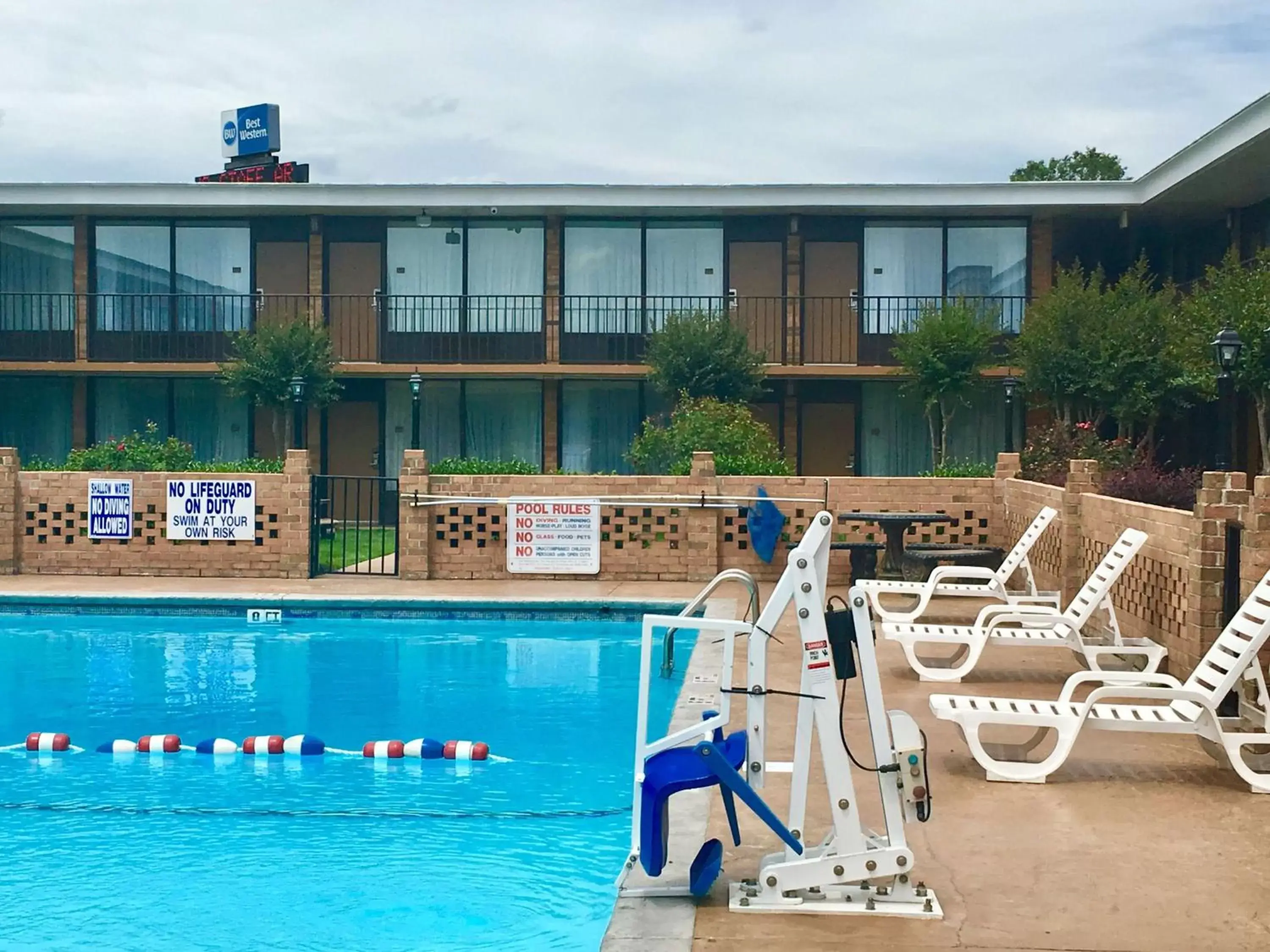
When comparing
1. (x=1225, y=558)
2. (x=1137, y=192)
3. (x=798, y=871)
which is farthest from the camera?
(x=1137, y=192)

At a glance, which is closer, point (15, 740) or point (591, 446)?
point (15, 740)

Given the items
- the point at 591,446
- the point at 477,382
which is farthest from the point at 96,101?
the point at 591,446

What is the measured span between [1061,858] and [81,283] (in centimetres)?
2335

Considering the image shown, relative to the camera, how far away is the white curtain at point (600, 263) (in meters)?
24.9

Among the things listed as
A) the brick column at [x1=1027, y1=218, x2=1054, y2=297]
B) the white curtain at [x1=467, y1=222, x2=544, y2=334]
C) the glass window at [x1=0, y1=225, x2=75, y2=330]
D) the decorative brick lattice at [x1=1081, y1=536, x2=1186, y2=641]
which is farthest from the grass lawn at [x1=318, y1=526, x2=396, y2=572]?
the brick column at [x1=1027, y1=218, x2=1054, y2=297]

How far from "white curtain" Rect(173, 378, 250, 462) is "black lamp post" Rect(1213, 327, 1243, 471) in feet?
61.7

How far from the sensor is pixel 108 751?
9125mm

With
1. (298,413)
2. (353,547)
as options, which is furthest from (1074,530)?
(353,547)

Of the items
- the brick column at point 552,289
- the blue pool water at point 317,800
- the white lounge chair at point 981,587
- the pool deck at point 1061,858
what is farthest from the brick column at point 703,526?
the brick column at point 552,289

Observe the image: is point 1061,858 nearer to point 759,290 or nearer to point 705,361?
point 705,361

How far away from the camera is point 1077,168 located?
45.6 meters

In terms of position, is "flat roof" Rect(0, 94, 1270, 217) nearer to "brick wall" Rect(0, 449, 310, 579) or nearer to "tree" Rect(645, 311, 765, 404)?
"tree" Rect(645, 311, 765, 404)

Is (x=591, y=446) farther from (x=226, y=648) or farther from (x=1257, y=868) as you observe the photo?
(x=1257, y=868)

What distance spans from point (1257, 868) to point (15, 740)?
783cm
